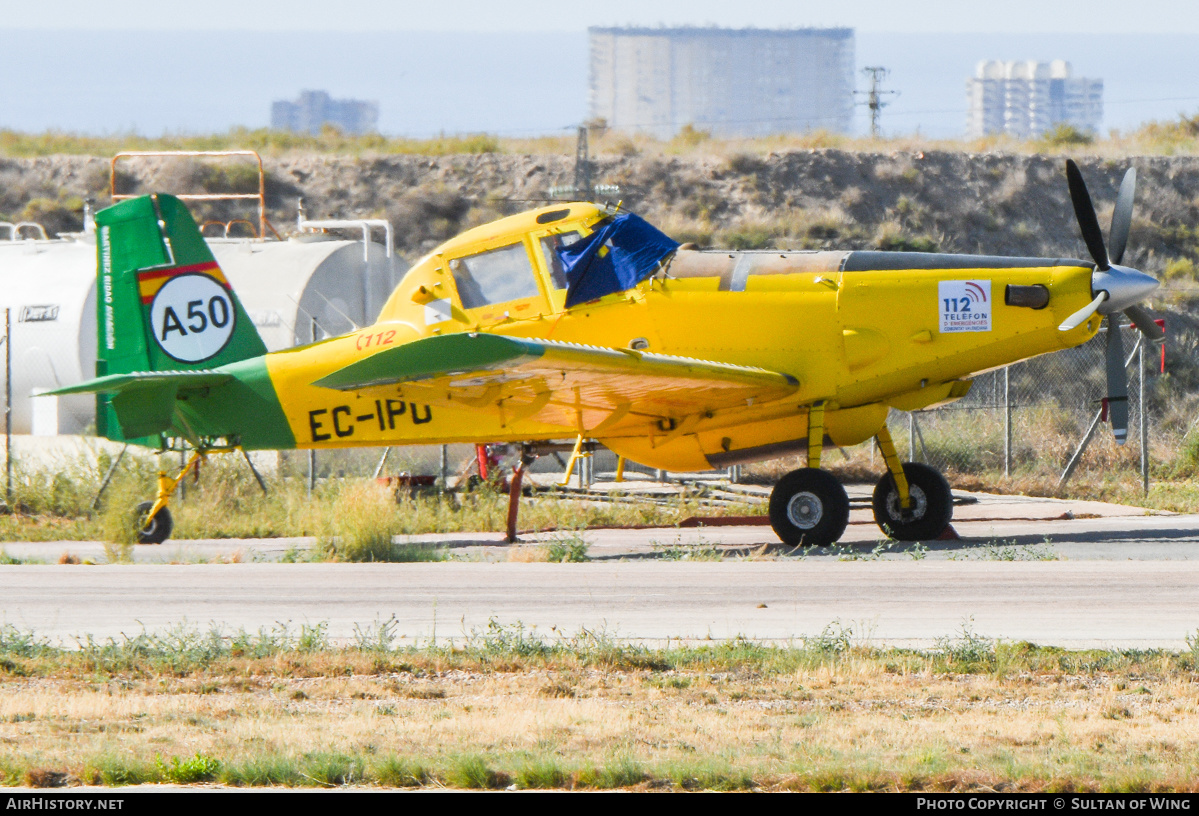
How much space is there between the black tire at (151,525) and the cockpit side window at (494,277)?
4196mm

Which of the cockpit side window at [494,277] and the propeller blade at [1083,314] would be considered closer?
the propeller blade at [1083,314]

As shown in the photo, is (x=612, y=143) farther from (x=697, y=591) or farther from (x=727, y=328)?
(x=697, y=591)

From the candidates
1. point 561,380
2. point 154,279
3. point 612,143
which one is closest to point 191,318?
point 154,279

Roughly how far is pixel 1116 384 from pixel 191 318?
9795mm

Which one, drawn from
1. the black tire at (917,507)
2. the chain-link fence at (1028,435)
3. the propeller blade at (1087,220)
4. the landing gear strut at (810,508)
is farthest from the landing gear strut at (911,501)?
the chain-link fence at (1028,435)

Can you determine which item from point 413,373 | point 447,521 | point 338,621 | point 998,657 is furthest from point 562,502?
point 998,657

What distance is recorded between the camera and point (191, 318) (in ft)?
47.4

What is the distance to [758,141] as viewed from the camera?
44.2 metres

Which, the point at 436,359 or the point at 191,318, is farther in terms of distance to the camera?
the point at 191,318

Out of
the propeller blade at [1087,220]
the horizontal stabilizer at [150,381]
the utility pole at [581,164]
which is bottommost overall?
the horizontal stabilizer at [150,381]

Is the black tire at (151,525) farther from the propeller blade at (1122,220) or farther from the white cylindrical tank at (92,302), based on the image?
the propeller blade at (1122,220)

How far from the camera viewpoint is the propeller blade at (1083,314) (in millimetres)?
11625

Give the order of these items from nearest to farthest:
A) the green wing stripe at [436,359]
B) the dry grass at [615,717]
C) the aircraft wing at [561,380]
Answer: the dry grass at [615,717], the green wing stripe at [436,359], the aircraft wing at [561,380]
